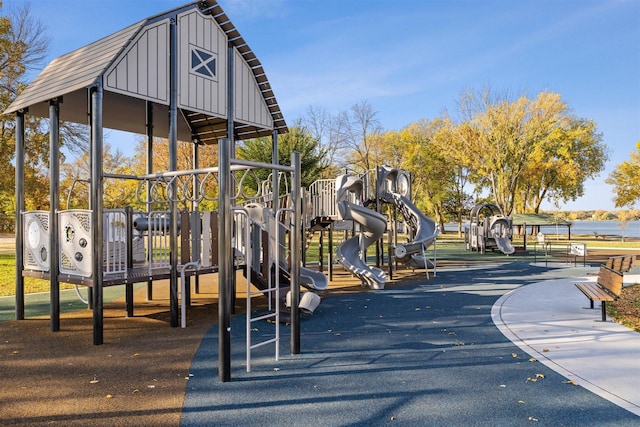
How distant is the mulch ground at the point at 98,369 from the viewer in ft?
14.9

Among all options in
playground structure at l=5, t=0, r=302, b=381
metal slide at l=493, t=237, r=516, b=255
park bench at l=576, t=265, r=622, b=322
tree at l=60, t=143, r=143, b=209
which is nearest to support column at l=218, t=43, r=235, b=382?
playground structure at l=5, t=0, r=302, b=381

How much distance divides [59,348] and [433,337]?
6147 millimetres

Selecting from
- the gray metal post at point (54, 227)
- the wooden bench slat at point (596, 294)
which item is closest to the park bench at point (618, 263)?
the wooden bench slat at point (596, 294)

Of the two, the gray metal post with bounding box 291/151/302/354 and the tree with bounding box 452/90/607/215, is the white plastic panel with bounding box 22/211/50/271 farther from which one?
the tree with bounding box 452/90/607/215

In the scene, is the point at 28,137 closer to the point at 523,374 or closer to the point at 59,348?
the point at 59,348

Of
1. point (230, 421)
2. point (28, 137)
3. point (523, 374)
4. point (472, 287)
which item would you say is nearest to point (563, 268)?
point (472, 287)

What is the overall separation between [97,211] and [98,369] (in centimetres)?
271

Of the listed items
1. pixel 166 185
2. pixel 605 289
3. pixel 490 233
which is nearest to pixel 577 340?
pixel 605 289

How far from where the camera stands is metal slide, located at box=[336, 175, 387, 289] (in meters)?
14.0

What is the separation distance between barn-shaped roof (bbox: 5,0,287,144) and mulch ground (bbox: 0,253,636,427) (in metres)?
4.38

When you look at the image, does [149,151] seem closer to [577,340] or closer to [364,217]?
[364,217]

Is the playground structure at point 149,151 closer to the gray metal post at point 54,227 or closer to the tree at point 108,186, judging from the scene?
the gray metal post at point 54,227

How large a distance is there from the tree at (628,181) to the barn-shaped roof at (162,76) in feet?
140

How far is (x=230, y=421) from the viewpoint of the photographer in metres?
4.29
